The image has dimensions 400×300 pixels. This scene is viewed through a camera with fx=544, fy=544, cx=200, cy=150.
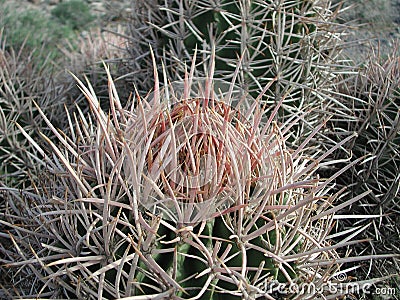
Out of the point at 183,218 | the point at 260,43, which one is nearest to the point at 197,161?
the point at 183,218

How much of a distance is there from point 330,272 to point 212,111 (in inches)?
21.2

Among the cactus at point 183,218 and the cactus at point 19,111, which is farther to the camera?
the cactus at point 19,111

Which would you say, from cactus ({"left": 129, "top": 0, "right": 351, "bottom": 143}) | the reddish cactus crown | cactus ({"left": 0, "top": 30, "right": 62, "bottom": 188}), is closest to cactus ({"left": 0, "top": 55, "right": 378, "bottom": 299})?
the reddish cactus crown

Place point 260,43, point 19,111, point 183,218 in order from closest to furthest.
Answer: point 183,218
point 260,43
point 19,111

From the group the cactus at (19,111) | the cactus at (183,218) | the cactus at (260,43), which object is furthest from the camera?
the cactus at (19,111)

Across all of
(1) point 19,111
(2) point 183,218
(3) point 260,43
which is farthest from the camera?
(1) point 19,111

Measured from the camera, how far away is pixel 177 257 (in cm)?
123

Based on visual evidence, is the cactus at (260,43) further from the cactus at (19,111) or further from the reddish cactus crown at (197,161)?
the reddish cactus crown at (197,161)

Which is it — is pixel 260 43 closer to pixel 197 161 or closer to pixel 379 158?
pixel 379 158

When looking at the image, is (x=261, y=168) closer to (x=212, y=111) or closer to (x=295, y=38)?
(x=212, y=111)

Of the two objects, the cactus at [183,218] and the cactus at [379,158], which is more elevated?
the cactus at [183,218]

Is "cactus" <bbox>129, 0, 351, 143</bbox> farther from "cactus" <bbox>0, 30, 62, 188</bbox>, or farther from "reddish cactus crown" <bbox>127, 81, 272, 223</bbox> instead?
"reddish cactus crown" <bbox>127, 81, 272, 223</bbox>

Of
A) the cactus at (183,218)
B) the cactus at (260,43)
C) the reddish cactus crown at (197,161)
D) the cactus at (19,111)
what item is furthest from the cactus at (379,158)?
the cactus at (19,111)

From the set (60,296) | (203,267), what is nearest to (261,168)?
(203,267)
